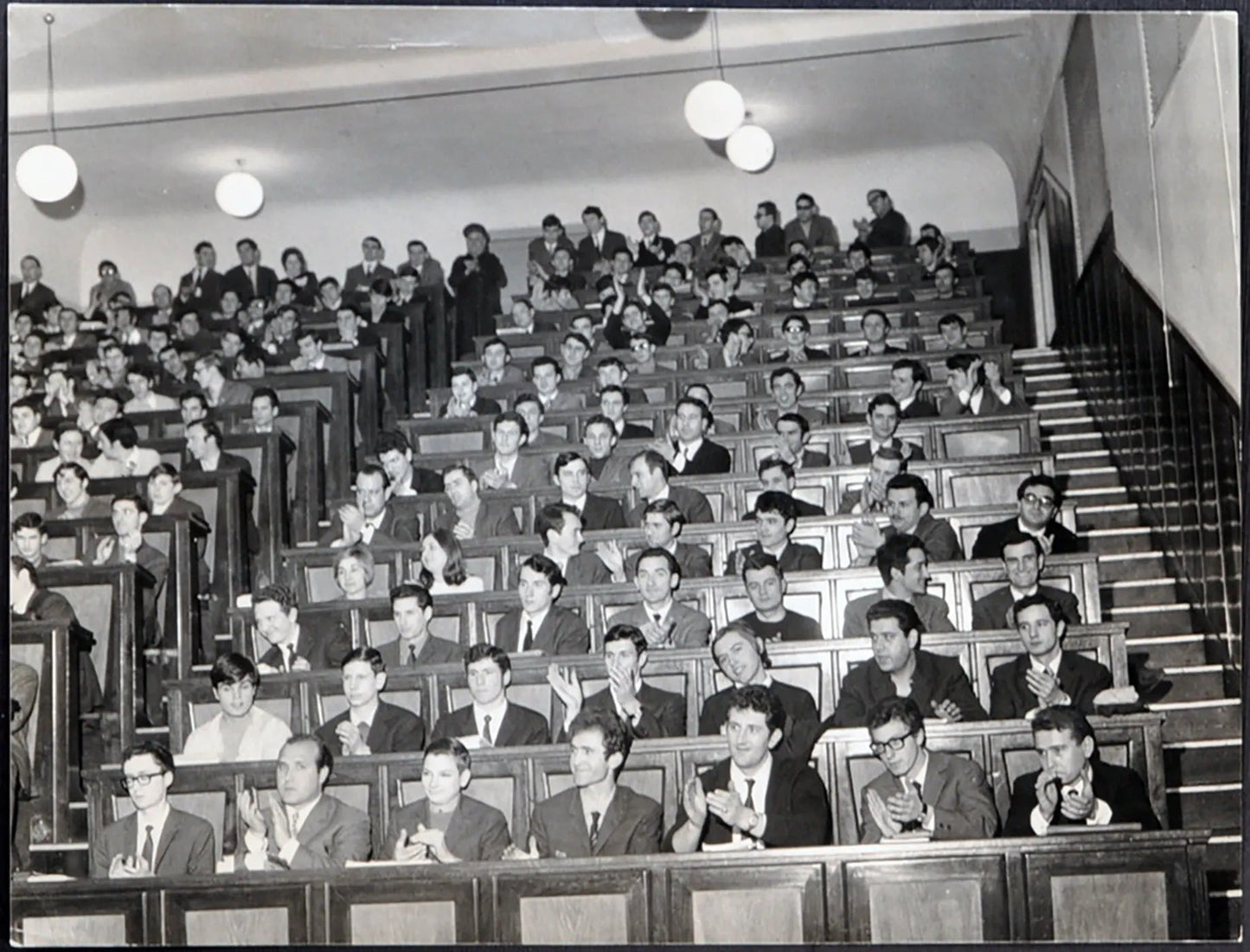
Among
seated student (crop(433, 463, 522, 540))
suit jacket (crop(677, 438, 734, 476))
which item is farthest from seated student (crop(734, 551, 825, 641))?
seated student (crop(433, 463, 522, 540))

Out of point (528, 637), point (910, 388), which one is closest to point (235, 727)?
point (528, 637)

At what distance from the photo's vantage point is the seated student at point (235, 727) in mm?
1848

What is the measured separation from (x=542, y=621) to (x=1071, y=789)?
0.65m

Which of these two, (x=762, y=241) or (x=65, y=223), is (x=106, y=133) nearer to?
Result: (x=65, y=223)

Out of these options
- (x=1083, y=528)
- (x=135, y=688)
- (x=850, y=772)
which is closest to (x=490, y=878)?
(x=850, y=772)

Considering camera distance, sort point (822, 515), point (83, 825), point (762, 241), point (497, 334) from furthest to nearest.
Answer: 1. point (497, 334)
2. point (762, 241)
3. point (822, 515)
4. point (83, 825)

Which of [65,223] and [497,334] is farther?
Result: [497,334]

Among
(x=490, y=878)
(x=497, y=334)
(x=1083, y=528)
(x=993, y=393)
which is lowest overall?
(x=490, y=878)

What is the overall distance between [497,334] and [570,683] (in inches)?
31.1

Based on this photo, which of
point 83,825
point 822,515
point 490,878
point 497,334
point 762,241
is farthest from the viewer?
point 497,334

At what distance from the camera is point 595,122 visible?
82.0 inches

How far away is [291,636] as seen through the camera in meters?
1.96

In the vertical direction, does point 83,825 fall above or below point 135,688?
below

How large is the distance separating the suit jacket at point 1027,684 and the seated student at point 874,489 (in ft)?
0.89
